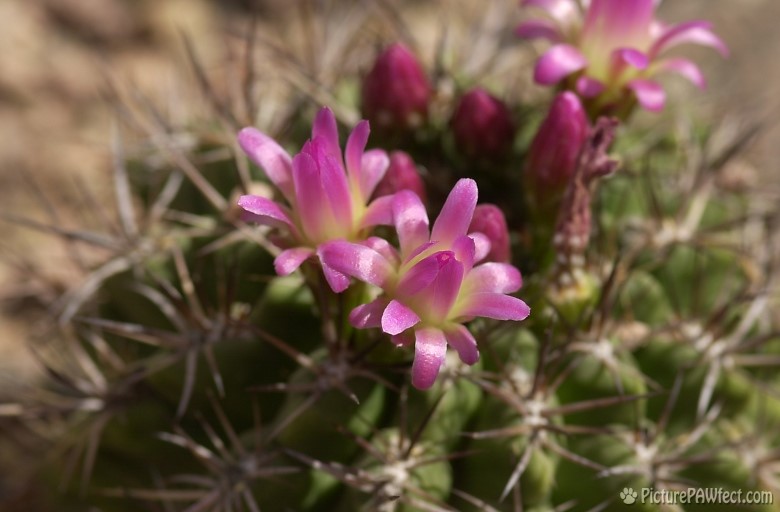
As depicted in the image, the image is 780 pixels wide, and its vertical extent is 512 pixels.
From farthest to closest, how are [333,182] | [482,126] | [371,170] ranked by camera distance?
[482,126], [371,170], [333,182]

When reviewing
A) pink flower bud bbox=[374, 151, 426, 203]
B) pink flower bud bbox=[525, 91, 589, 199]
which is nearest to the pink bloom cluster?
pink flower bud bbox=[374, 151, 426, 203]

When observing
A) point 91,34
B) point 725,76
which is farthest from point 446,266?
point 91,34

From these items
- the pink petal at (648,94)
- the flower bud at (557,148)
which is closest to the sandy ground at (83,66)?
the pink petal at (648,94)

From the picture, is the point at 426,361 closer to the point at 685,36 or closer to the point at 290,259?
the point at 290,259

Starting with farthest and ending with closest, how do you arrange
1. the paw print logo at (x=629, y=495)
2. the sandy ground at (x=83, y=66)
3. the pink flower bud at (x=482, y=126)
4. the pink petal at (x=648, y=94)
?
the sandy ground at (x=83, y=66), the pink flower bud at (x=482, y=126), the pink petal at (x=648, y=94), the paw print logo at (x=629, y=495)

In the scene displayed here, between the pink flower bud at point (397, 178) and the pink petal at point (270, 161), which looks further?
the pink flower bud at point (397, 178)

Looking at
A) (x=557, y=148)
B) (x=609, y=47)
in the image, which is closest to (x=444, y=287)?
(x=557, y=148)

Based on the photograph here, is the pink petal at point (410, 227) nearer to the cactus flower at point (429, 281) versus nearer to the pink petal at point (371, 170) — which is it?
the cactus flower at point (429, 281)
